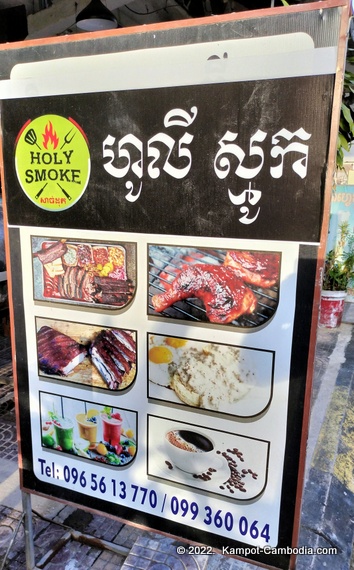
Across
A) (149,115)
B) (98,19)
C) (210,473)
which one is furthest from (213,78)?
(98,19)

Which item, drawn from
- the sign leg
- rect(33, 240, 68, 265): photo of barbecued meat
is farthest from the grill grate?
the sign leg

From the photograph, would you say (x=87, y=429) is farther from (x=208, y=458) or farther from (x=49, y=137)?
(x=49, y=137)

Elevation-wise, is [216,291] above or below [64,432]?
above

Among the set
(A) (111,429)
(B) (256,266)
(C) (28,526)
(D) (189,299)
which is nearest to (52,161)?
(D) (189,299)

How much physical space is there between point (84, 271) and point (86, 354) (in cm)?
38

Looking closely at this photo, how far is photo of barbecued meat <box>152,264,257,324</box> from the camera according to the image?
1.50 metres

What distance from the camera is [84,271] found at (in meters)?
1.76

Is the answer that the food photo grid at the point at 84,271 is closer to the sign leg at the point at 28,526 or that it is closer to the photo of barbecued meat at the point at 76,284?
the photo of barbecued meat at the point at 76,284

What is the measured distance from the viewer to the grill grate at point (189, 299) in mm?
1477

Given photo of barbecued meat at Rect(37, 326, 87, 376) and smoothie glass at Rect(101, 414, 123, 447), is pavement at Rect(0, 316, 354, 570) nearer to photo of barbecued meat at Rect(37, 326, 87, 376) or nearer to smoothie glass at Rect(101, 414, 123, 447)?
smoothie glass at Rect(101, 414, 123, 447)

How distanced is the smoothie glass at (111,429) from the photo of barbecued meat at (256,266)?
34.2 inches

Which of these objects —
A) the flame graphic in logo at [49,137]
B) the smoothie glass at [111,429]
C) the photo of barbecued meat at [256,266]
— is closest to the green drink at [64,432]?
the smoothie glass at [111,429]

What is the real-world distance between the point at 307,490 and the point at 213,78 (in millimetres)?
2713

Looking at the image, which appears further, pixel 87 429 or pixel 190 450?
pixel 87 429
